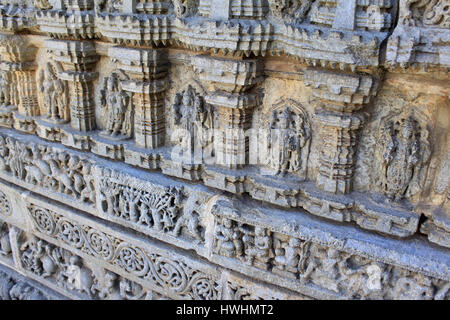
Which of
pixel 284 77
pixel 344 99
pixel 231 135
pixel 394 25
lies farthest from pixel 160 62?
pixel 394 25

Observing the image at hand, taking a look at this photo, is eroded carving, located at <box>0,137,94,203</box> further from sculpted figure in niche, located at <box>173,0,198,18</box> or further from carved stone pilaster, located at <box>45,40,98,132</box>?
sculpted figure in niche, located at <box>173,0,198,18</box>

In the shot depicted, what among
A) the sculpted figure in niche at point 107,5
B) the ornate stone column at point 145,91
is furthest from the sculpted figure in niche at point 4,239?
the sculpted figure in niche at point 107,5

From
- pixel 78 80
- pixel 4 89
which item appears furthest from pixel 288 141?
→ pixel 4 89

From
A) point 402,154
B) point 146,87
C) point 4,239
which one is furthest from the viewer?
point 4,239

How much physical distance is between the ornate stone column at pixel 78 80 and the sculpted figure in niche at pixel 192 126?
3.42ft

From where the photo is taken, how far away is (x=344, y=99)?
245 centimetres

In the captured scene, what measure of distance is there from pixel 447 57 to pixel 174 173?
2188mm

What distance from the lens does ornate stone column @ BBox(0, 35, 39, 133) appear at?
4.06 metres

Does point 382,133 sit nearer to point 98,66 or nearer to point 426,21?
point 426,21

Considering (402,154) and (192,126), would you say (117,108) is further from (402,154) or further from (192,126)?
(402,154)

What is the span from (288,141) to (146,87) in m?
1.27

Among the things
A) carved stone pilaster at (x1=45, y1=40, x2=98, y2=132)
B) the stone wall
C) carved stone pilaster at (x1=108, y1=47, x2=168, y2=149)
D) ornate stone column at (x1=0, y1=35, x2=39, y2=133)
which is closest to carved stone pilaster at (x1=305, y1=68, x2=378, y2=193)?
the stone wall

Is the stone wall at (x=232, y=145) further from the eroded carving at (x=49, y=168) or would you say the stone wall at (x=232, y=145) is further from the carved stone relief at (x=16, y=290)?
the carved stone relief at (x=16, y=290)

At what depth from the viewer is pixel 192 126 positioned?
3275mm
